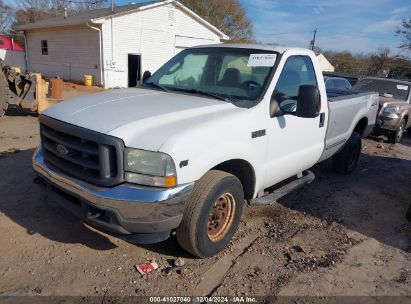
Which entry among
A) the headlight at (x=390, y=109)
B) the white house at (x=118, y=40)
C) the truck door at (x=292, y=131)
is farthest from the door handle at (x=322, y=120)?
the white house at (x=118, y=40)

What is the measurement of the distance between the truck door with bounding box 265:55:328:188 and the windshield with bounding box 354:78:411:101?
729cm

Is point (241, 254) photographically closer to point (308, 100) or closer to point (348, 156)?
point (308, 100)

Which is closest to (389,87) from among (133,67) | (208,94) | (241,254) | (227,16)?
(208,94)

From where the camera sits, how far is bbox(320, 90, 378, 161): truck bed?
518 cm

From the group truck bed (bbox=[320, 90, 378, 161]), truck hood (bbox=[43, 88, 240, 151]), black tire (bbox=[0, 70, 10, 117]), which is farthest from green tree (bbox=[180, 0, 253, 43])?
truck hood (bbox=[43, 88, 240, 151])

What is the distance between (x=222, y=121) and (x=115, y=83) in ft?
61.9

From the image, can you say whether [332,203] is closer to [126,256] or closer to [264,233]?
[264,233]

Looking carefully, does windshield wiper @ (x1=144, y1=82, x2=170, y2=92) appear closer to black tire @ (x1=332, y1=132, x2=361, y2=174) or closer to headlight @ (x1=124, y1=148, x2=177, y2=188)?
headlight @ (x1=124, y1=148, x2=177, y2=188)

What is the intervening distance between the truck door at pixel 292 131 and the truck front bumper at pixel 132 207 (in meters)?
1.34

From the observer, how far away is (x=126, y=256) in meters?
3.55

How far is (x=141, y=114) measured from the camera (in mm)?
3184

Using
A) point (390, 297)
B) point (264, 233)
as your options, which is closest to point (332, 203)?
point (264, 233)

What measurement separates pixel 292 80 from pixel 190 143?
75.2 inches

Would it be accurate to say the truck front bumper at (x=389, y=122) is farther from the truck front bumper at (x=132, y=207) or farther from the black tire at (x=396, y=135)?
the truck front bumper at (x=132, y=207)
